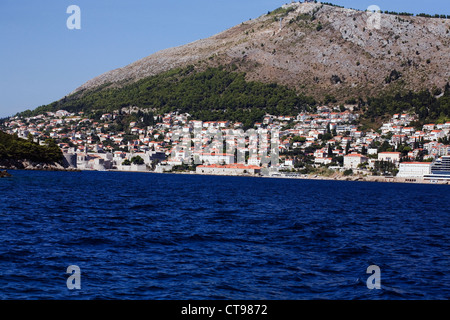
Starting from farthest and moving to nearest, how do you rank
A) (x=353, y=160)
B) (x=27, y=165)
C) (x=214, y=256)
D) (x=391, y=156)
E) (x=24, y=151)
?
(x=353, y=160) → (x=391, y=156) → (x=27, y=165) → (x=24, y=151) → (x=214, y=256)

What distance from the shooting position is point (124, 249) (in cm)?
1859

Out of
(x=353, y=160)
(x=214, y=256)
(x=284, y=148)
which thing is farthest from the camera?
(x=284, y=148)

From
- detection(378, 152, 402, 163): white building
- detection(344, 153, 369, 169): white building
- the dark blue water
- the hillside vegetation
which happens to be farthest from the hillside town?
the dark blue water

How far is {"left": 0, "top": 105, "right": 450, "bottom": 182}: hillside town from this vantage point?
14038cm

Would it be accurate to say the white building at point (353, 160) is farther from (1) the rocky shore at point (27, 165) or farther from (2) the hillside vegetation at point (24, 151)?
(2) the hillside vegetation at point (24, 151)

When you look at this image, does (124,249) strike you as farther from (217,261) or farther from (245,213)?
(245,213)

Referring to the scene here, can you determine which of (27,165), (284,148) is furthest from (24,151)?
(284,148)

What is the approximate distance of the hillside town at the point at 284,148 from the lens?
140375mm

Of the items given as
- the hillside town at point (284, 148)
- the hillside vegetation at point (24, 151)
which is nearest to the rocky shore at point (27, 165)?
the hillside vegetation at point (24, 151)

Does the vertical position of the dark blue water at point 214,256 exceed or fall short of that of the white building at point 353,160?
it falls short

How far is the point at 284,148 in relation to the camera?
161m

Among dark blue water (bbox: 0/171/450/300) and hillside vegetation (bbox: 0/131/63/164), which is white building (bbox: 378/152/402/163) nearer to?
hillside vegetation (bbox: 0/131/63/164)

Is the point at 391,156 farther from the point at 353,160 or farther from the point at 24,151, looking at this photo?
the point at 24,151

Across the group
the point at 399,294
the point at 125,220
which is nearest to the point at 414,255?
the point at 399,294
